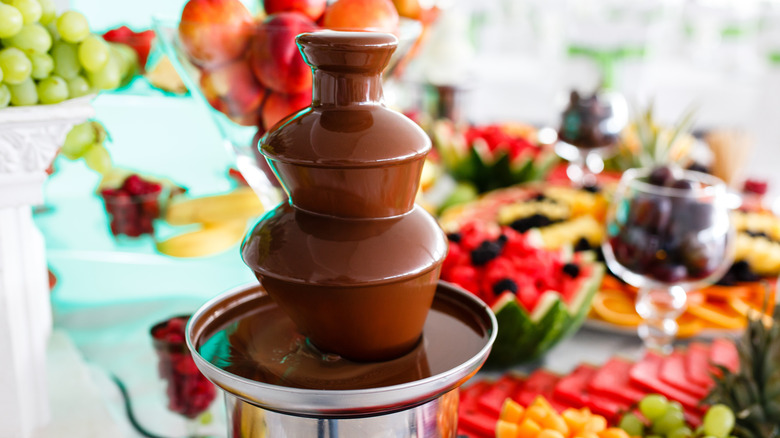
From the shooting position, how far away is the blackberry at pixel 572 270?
3.44 feet

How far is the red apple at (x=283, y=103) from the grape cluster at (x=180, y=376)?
283 mm

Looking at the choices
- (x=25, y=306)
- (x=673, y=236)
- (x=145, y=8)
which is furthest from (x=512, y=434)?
(x=145, y=8)

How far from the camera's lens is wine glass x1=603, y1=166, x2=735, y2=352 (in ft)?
3.11

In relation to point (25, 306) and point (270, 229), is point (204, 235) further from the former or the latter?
point (270, 229)

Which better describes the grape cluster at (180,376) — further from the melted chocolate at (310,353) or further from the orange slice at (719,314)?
the orange slice at (719,314)

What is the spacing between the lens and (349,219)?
1.52 feet

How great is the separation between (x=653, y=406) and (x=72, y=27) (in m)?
0.81

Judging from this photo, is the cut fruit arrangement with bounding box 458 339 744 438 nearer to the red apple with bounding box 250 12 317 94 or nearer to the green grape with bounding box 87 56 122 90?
the red apple with bounding box 250 12 317 94

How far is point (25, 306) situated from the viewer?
0.73 m

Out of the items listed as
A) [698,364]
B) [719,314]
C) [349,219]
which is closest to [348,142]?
[349,219]

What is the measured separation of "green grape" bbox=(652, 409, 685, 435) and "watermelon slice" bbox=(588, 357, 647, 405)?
6 cm

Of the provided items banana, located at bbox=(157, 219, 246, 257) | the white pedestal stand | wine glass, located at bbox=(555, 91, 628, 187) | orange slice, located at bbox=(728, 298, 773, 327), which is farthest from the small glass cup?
wine glass, located at bbox=(555, 91, 628, 187)

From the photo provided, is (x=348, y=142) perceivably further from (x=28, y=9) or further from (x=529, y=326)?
(x=529, y=326)

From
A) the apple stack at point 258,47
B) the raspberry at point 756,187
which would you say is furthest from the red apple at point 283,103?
the raspberry at point 756,187
